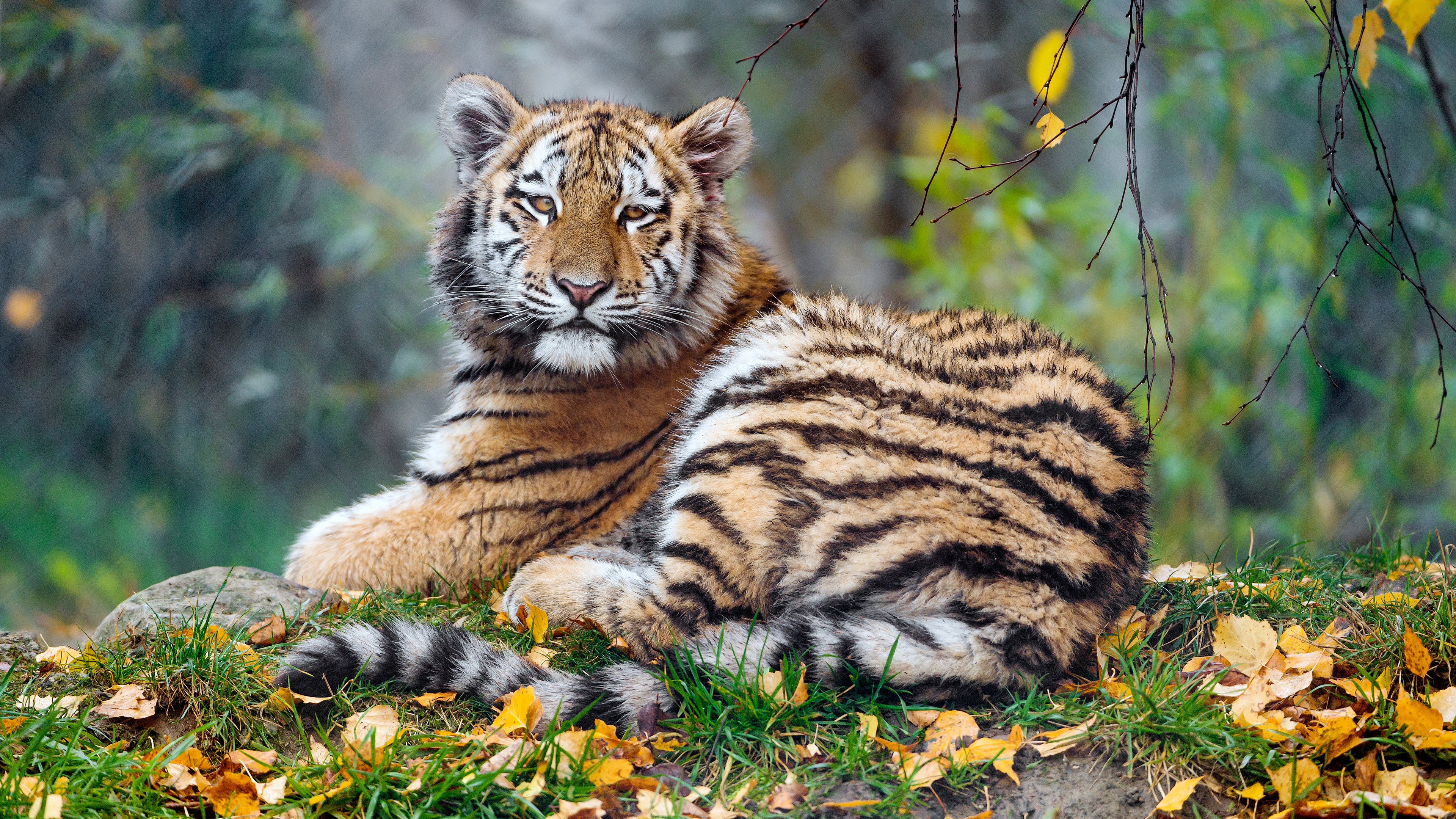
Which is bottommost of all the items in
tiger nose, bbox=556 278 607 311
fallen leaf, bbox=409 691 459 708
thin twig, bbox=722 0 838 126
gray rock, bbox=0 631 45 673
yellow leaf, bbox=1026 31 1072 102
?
gray rock, bbox=0 631 45 673

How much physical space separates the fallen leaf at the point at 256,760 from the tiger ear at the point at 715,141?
7.50 feet

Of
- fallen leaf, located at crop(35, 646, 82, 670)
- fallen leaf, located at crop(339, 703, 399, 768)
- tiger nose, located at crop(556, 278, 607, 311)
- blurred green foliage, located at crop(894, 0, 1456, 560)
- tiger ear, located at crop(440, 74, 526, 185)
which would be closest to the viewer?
fallen leaf, located at crop(339, 703, 399, 768)

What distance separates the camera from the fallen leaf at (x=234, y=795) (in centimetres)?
207

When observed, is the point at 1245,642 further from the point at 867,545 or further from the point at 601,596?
the point at 601,596

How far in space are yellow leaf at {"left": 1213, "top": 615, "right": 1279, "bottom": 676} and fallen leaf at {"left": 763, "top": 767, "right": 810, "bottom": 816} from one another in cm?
99

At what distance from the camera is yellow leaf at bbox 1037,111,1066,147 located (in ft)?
7.11

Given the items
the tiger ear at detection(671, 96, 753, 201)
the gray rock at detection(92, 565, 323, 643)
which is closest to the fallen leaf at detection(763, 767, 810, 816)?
the gray rock at detection(92, 565, 323, 643)

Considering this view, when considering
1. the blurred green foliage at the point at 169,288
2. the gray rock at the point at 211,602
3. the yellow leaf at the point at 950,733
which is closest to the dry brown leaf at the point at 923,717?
the yellow leaf at the point at 950,733

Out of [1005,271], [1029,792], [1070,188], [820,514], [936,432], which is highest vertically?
[1070,188]

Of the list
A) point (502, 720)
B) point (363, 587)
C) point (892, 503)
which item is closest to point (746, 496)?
point (892, 503)

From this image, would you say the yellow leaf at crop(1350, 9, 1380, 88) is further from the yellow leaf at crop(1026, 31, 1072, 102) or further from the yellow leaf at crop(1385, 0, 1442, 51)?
the yellow leaf at crop(1026, 31, 1072, 102)

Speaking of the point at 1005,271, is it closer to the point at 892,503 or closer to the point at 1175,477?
the point at 1175,477

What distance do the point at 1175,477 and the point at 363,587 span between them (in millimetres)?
4052

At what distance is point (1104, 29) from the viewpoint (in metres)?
4.82
